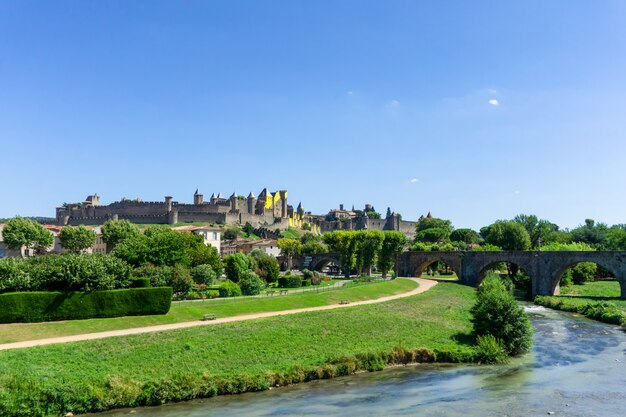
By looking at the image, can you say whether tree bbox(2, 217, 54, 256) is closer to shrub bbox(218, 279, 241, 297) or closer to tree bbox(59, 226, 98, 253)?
tree bbox(59, 226, 98, 253)

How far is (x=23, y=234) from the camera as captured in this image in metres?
68.6

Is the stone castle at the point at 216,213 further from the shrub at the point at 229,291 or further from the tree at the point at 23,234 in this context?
the shrub at the point at 229,291

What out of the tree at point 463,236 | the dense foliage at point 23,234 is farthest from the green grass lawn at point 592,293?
the dense foliage at point 23,234

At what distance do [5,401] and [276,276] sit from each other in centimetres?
4192

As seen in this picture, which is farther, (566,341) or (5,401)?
(566,341)

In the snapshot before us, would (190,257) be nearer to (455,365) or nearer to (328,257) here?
(455,365)

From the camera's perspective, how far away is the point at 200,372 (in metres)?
24.0

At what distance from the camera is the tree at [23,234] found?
67.8m

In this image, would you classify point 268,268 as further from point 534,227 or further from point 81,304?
point 534,227

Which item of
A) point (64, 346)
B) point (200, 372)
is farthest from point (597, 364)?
point (64, 346)

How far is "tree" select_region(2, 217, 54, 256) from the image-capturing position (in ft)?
222

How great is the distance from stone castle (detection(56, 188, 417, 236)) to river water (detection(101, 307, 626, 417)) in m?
117

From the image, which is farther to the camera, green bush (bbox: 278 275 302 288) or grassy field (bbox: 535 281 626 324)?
green bush (bbox: 278 275 302 288)

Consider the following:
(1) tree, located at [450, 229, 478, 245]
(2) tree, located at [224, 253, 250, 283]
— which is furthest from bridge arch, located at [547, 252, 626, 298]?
(1) tree, located at [450, 229, 478, 245]
